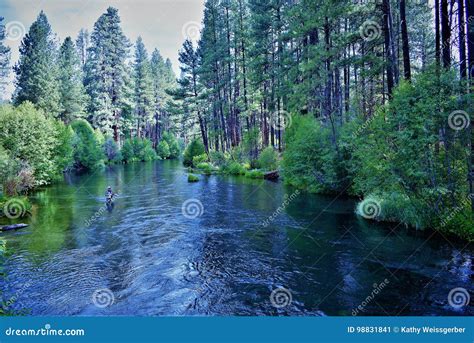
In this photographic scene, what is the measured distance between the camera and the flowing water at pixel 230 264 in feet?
23.6

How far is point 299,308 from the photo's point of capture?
6.92 metres

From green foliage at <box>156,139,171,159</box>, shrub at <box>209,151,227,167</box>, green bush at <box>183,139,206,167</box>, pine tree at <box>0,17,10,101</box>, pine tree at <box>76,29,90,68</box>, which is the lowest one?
shrub at <box>209,151,227,167</box>

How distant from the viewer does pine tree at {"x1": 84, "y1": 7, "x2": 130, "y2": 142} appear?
54.8m

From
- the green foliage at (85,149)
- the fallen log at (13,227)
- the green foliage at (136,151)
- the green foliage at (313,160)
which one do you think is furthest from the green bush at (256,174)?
the green foliage at (136,151)

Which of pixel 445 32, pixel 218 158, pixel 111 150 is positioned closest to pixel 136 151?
pixel 111 150

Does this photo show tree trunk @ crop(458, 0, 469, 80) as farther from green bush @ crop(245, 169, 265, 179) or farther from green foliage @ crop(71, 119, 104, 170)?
green foliage @ crop(71, 119, 104, 170)

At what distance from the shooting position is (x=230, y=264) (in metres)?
9.59

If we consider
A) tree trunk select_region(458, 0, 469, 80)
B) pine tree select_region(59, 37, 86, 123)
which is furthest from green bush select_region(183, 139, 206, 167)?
tree trunk select_region(458, 0, 469, 80)

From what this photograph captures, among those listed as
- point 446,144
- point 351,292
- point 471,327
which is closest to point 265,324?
point 471,327

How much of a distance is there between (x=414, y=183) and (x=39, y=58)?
143 feet

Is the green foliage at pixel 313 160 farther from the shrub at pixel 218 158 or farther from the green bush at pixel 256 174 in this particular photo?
the shrub at pixel 218 158

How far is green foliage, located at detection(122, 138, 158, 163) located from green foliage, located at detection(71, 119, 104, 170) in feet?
32.1

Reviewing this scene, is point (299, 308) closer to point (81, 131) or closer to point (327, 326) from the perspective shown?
point (327, 326)

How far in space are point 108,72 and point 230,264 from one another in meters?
54.5
